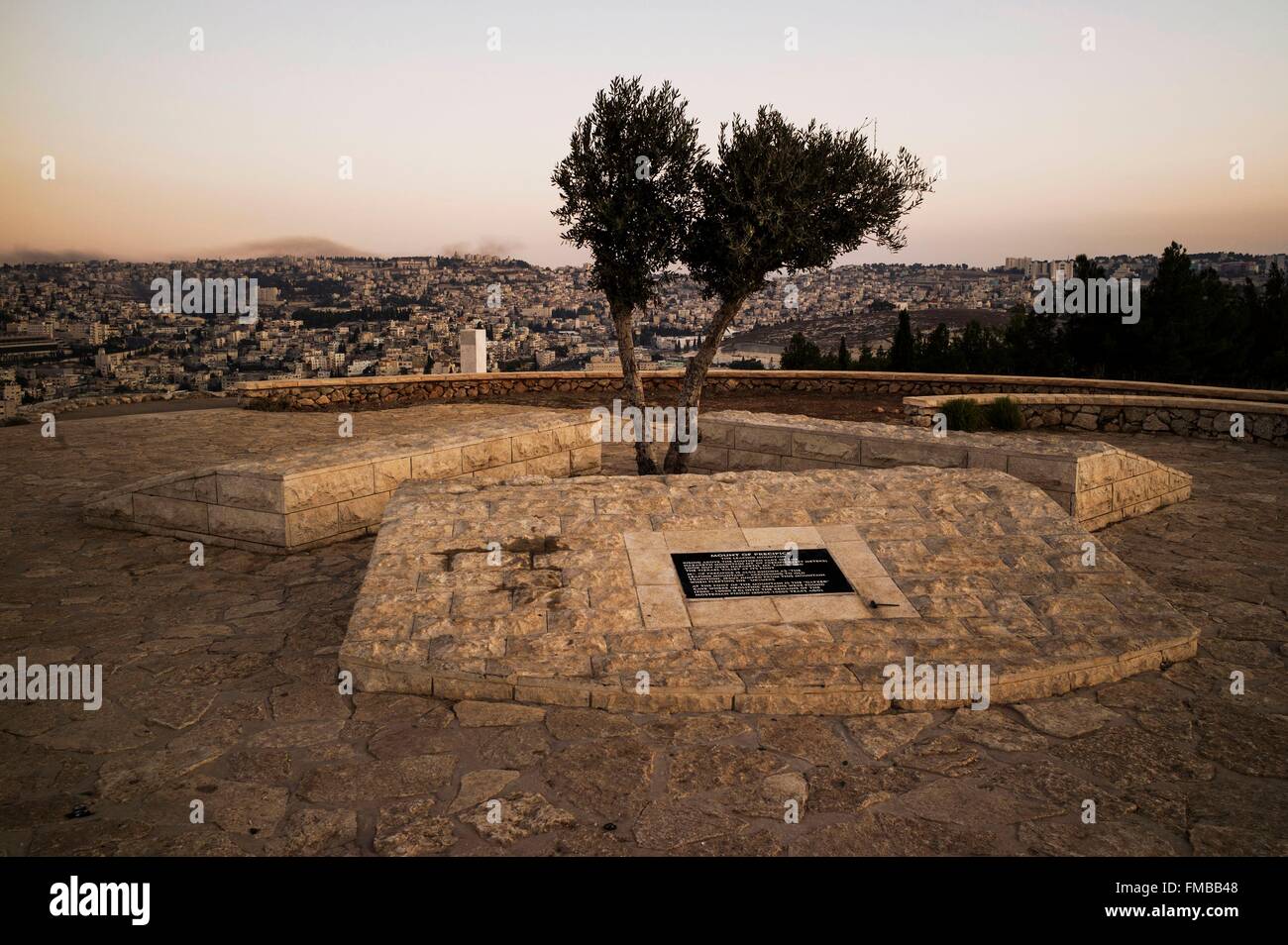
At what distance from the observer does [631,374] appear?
11.1 meters

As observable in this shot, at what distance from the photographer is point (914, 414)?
14.8 meters

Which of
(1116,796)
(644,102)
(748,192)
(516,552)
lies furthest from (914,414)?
(1116,796)

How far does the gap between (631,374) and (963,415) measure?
6.49m

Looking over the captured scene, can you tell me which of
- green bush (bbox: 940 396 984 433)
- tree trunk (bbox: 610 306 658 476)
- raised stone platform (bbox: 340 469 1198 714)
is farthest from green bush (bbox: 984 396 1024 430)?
raised stone platform (bbox: 340 469 1198 714)

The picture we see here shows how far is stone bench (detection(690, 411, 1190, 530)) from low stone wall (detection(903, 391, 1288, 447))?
4564mm

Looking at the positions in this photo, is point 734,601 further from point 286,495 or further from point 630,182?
point 630,182

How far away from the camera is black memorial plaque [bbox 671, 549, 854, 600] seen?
6047 mm

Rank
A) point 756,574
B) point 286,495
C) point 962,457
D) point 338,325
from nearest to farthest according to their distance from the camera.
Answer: point 756,574 → point 286,495 → point 962,457 → point 338,325

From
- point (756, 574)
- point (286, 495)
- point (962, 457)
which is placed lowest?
point (756, 574)

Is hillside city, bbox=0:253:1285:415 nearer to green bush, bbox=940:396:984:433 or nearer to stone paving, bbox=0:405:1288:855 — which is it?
green bush, bbox=940:396:984:433

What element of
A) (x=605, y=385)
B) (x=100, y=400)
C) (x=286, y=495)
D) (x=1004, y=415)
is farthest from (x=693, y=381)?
(x=100, y=400)

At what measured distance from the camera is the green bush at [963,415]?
47.1 feet

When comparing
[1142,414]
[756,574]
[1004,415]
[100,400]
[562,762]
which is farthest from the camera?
[100,400]

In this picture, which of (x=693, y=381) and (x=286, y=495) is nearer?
(x=286, y=495)
